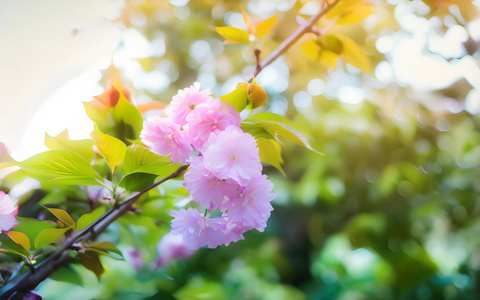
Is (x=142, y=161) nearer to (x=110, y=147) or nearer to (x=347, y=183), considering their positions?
(x=110, y=147)

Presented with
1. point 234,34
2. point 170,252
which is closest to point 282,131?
point 234,34

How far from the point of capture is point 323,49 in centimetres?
44

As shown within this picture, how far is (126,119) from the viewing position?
31 cm

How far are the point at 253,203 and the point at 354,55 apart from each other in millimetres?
265

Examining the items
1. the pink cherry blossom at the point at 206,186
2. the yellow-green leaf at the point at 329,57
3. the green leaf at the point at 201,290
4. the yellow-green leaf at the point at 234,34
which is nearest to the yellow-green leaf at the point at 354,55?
the yellow-green leaf at the point at 329,57

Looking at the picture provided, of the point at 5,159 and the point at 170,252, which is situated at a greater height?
the point at 5,159

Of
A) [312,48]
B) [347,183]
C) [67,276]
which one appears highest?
[312,48]

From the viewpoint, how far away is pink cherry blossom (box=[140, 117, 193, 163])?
0.28 meters

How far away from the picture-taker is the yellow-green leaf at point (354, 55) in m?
0.42

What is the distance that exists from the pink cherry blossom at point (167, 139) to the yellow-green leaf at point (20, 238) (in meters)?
0.14

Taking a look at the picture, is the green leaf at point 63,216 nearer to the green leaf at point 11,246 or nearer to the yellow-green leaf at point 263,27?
the green leaf at point 11,246

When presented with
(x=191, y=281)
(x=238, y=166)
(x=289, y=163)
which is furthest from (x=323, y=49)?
(x=289, y=163)

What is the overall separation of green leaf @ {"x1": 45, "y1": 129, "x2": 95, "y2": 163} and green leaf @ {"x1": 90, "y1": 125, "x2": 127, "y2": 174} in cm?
2

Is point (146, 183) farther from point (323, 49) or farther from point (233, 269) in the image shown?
point (233, 269)
